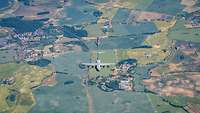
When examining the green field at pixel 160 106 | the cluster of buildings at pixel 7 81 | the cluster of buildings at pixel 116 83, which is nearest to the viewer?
the green field at pixel 160 106

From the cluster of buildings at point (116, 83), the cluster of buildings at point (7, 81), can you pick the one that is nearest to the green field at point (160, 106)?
the cluster of buildings at point (116, 83)

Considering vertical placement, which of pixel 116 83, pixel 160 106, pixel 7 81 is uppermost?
pixel 7 81

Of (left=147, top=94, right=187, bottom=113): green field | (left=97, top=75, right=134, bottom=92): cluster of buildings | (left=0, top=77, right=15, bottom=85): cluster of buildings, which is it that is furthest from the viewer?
(left=0, top=77, right=15, bottom=85): cluster of buildings

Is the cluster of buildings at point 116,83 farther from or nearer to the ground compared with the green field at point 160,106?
farther from the ground

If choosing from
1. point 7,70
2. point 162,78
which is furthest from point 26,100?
point 162,78

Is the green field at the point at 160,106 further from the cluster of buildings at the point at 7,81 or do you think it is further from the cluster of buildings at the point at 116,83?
the cluster of buildings at the point at 7,81

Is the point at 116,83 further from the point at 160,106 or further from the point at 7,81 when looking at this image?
the point at 7,81

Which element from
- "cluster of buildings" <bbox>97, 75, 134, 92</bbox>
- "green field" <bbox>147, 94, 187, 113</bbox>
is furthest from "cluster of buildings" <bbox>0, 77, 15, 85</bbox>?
"green field" <bbox>147, 94, 187, 113</bbox>

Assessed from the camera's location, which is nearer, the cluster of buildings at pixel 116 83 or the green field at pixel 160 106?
the green field at pixel 160 106

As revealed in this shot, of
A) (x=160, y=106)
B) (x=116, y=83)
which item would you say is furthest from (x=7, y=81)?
(x=160, y=106)

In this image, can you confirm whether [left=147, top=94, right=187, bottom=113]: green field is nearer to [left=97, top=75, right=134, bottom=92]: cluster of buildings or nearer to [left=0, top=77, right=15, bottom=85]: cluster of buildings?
[left=97, top=75, right=134, bottom=92]: cluster of buildings

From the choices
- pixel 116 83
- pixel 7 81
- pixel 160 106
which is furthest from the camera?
pixel 7 81

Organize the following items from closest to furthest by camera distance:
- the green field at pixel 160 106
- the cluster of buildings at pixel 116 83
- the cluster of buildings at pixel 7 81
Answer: the green field at pixel 160 106, the cluster of buildings at pixel 116 83, the cluster of buildings at pixel 7 81
